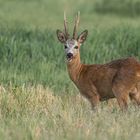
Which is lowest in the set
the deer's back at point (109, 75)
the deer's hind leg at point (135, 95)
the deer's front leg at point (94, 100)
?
the deer's front leg at point (94, 100)

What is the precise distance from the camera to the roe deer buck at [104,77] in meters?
12.3

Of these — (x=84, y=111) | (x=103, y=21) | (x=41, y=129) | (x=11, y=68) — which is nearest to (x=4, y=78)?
(x=11, y=68)

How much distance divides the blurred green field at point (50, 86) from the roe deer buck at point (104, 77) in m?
0.23

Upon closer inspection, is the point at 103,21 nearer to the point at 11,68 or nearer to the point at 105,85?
the point at 11,68

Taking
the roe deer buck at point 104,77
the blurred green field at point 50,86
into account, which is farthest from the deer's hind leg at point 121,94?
the blurred green field at point 50,86

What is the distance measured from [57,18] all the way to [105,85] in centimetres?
1686

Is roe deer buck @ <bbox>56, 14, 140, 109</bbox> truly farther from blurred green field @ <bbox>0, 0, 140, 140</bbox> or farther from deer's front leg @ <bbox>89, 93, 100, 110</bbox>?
blurred green field @ <bbox>0, 0, 140, 140</bbox>

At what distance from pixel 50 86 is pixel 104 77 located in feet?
8.58

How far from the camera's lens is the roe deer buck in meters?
12.3

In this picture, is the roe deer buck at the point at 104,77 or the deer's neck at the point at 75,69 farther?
the deer's neck at the point at 75,69

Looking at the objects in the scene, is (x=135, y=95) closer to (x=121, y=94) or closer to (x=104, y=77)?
(x=121, y=94)

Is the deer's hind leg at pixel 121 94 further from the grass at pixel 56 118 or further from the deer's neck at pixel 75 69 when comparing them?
the deer's neck at pixel 75 69

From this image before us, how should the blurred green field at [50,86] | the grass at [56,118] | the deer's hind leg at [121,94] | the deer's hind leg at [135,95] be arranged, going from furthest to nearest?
the deer's hind leg at [135,95]
the deer's hind leg at [121,94]
the blurred green field at [50,86]
the grass at [56,118]

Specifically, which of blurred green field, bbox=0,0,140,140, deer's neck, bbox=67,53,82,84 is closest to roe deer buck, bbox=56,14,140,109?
deer's neck, bbox=67,53,82,84
